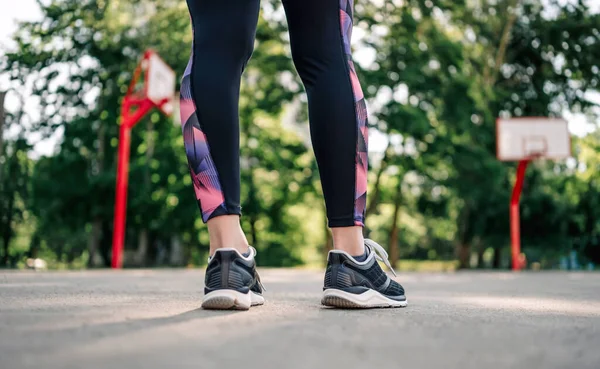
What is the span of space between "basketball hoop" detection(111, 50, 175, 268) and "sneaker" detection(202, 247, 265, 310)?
25.6 ft

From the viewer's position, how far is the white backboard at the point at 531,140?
1298cm

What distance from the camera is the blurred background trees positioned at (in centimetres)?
1201

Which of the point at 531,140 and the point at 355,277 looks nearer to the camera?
the point at 355,277

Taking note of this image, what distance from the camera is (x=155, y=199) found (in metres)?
16.8

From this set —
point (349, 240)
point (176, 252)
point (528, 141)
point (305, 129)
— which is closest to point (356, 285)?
point (349, 240)

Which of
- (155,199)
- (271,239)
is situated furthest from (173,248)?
(155,199)

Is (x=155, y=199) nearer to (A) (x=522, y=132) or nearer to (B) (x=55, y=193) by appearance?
(B) (x=55, y=193)

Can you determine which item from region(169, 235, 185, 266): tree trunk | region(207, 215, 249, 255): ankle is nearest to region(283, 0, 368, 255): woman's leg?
region(207, 215, 249, 255): ankle

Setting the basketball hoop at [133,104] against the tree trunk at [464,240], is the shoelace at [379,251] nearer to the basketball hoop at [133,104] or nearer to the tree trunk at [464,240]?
the basketball hoop at [133,104]

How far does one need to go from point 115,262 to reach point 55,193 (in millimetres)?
7779

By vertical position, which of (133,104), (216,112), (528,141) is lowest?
(216,112)

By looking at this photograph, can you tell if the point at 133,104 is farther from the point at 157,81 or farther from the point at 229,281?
the point at 229,281

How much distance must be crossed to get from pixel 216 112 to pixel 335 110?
0.31 m

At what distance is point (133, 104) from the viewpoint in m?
10.2
